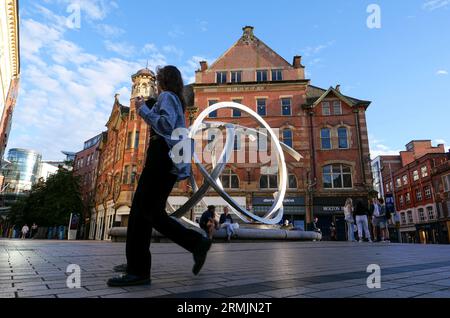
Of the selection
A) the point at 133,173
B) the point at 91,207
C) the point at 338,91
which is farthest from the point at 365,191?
the point at 91,207

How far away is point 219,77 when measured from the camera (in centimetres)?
3197

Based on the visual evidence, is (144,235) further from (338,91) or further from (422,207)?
(422,207)

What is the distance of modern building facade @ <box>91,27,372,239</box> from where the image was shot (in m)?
27.2

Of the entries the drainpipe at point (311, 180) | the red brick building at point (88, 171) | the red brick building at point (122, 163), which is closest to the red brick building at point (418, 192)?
the drainpipe at point (311, 180)

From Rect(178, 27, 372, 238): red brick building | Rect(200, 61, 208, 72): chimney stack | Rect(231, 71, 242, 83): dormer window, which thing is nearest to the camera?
Rect(178, 27, 372, 238): red brick building

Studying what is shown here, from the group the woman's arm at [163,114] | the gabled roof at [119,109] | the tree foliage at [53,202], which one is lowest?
the woman's arm at [163,114]

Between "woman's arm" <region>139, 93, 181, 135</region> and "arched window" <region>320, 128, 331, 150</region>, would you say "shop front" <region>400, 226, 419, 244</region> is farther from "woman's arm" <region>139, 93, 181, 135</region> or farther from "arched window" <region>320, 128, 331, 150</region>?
"woman's arm" <region>139, 93, 181, 135</region>

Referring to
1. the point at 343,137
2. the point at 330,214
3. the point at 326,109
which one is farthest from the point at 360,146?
the point at 330,214

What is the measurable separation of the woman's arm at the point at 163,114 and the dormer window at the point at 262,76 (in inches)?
1172

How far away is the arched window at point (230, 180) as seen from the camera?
28383 millimetres

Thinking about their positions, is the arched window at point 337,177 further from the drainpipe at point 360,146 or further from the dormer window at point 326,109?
the dormer window at point 326,109

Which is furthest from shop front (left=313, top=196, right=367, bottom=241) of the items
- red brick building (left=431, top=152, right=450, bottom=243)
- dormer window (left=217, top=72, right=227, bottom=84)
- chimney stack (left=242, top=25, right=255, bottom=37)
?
red brick building (left=431, top=152, right=450, bottom=243)

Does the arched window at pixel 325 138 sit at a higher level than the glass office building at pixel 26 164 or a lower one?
lower

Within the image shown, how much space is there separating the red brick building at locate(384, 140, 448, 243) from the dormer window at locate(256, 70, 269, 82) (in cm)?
2804
